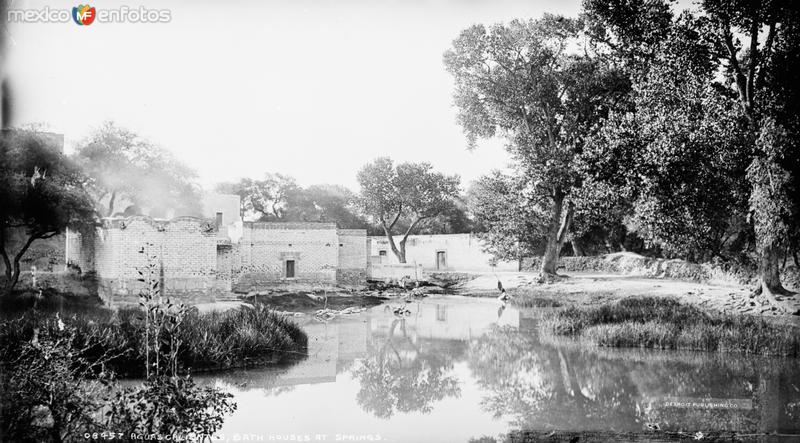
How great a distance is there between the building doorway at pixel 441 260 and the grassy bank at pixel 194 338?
42.1 feet

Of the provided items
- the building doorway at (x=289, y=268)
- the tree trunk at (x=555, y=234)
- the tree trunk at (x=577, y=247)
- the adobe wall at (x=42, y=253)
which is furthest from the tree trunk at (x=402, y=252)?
the adobe wall at (x=42, y=253)

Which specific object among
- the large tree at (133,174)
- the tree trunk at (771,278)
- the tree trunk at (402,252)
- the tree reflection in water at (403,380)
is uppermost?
the large tree at (133,174)

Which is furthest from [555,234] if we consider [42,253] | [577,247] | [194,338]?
[42,253]

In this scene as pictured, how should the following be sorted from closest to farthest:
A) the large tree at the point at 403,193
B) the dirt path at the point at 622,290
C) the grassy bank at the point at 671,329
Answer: the grassy bank at the point at 671,329 < the dirt path at the point at 622,290 < the large tree at the point at 403,193

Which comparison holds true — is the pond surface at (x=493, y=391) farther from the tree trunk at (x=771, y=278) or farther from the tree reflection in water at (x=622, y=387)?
the tree trunk at (x=771, y=278)

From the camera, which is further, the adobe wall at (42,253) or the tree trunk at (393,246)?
the tree trunk at (393,246)

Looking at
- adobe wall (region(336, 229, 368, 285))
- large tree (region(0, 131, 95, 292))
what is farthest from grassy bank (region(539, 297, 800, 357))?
large tree (region(0, 131, 95, 292))

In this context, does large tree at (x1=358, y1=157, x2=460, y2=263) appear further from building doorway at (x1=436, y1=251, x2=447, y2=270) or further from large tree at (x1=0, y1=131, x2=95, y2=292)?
large tree at (x1=0, y1=131, x2=95, y2=292)

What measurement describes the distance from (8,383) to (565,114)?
40.1 ft

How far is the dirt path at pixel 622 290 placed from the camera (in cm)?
941

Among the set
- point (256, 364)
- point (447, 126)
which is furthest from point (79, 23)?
point (447, 126)

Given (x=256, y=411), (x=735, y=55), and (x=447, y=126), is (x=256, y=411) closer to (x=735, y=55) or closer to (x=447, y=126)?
(x=447, y=126)

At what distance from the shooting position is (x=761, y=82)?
888 centimetres

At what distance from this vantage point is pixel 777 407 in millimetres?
5117
